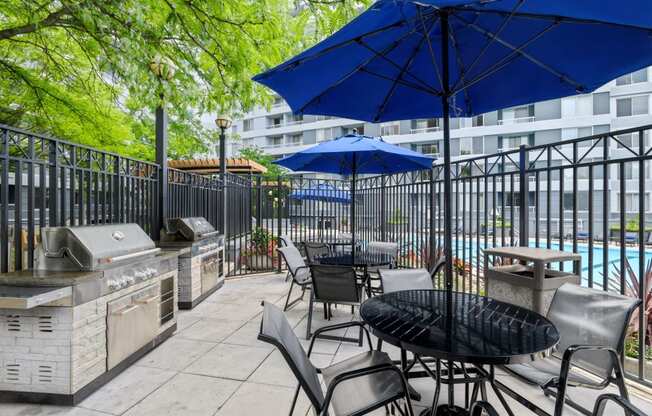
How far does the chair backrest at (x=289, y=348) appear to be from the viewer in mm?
1551

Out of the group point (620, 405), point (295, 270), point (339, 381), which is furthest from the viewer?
point (295, 270)

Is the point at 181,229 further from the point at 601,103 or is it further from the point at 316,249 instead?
the point at 601,103

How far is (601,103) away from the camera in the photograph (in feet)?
72.1

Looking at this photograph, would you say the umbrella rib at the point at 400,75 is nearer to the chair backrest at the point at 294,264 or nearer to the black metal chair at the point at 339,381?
the black metal chair at the point at 339,381

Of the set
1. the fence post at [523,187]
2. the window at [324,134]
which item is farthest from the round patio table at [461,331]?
the window at [324,134]

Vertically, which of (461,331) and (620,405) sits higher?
(461,331)

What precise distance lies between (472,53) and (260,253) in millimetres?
6195

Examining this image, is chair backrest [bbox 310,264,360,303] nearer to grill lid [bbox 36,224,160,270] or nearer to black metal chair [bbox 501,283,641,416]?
black metal chair [bbox 501,283,641,416]

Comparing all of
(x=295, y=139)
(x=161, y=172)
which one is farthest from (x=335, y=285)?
(x=295, y=139)

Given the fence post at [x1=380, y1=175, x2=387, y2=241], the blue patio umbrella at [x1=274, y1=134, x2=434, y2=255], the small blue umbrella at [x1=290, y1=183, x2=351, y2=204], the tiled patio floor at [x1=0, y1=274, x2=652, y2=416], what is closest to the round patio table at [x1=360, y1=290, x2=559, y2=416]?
the tiled patio floor at [x1=0, y1=274, x2=652, y2=416]

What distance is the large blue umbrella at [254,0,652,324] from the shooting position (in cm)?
199

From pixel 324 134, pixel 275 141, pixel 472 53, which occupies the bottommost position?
pixel 472 53

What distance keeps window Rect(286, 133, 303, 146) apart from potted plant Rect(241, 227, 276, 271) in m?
28.1

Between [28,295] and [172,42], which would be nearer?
[28,295]
